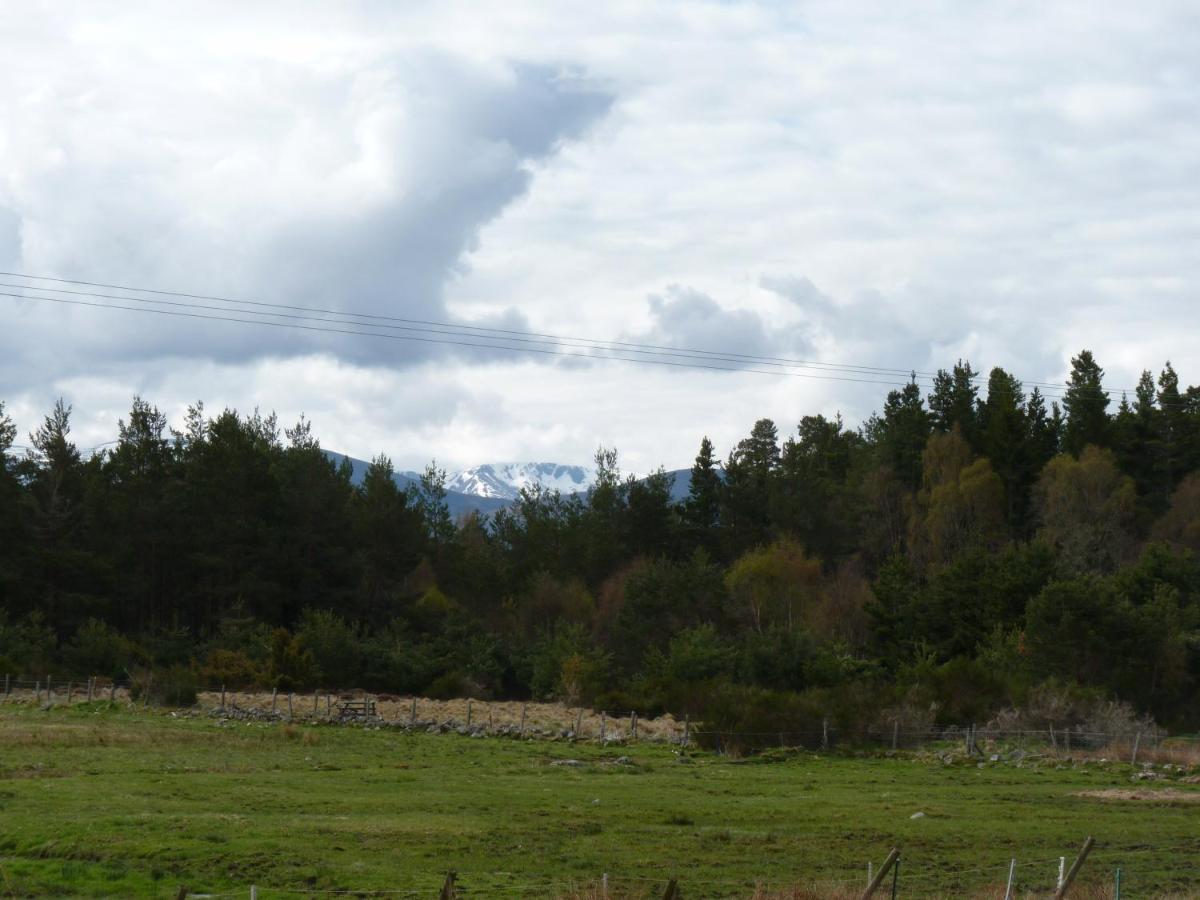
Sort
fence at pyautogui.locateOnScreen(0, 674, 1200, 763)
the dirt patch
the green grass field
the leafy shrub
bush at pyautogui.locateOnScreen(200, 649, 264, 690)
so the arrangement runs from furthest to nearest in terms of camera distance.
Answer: the leafy shrub → bush at pyautogui.locateOnScreen(200, 649, 264, 690) → fence at pyautogui.locateOnScreen(0, 674, 1200, 763) → the dirt patch → the green grass field

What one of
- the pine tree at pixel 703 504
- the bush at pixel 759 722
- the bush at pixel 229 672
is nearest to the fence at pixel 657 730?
the bush at pixel 759 722

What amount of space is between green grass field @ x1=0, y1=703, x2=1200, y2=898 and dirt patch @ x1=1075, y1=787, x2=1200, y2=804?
0.46 m

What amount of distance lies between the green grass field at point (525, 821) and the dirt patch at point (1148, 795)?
1.51ft

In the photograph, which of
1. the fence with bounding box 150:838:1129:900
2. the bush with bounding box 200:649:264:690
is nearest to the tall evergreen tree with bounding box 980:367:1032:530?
the bush with bounding box 200:649:264:690

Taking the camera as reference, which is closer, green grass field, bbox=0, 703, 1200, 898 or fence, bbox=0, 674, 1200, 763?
green grass field, bbox=0, 703, 1200, 898

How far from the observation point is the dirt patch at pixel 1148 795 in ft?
108

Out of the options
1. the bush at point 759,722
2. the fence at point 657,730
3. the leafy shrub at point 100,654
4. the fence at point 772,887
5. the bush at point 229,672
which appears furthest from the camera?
the leafy shrub at point 100,654

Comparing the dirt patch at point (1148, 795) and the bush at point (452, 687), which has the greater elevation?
the dirt patch at point (1148, 795)

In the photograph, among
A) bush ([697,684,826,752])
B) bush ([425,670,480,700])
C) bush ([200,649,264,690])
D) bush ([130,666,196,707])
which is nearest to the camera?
bush ([697,684,826,752])

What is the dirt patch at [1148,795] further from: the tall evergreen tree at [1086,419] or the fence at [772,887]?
the tall evergreen tree at [1086,419]

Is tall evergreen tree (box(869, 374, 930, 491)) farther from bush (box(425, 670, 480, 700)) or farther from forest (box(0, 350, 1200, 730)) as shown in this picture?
bush (box(425, 670, 480, 700))

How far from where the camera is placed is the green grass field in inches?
774

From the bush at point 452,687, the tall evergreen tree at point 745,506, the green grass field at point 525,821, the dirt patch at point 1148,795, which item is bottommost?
the bush at point 452,687

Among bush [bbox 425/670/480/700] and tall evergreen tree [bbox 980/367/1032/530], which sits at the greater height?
tall evergreen tree [bbox 980/367/1032/530]
